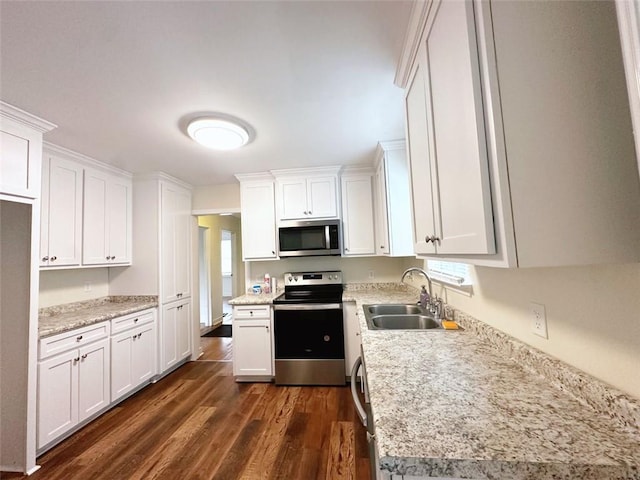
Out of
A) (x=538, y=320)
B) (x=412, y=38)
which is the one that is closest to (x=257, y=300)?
(x=538, y=320)

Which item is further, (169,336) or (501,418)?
(169,336)

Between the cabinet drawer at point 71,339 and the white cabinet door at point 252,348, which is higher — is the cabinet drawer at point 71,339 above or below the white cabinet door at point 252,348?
above

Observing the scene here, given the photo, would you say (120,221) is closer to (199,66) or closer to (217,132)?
(217,132)

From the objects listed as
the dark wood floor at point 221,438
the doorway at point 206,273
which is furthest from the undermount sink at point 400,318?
the doorway at point 206,273

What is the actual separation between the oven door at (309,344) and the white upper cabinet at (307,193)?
106 cm

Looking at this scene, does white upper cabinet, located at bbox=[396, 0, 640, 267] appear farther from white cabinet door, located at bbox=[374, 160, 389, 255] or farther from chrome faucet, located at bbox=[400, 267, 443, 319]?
white cabinet door, located at bbox=[374, 160, 389, 255]

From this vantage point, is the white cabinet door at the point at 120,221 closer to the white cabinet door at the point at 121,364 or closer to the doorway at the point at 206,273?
the white cabinet door at the point at 121,364

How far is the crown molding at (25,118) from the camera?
1.74m

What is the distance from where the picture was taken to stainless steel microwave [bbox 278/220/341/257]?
124 inches

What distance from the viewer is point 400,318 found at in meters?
2.08

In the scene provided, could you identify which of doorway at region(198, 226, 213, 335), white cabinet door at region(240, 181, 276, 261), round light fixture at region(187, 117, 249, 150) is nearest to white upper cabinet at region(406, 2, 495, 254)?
round light fixture at region(187, 117, 249, 150)

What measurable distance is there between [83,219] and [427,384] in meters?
3.16

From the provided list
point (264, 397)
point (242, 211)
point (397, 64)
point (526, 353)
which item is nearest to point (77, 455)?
point (264, 397)

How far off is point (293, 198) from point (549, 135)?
108 inches
